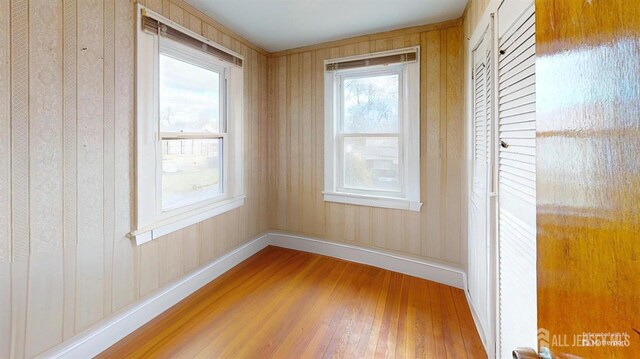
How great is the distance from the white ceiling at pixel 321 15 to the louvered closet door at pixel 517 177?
1110mm

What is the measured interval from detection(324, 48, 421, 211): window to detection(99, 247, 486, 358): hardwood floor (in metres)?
0.86

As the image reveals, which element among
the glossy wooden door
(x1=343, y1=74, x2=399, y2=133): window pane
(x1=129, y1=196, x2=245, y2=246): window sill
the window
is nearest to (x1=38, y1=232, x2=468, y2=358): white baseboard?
(x1=129, y1=196, x2=245, y2=246): window sill

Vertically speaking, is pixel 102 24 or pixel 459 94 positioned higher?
pixel 102 24

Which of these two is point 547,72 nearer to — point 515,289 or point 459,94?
point 515,289

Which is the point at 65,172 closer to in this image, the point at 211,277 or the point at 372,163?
the point at 211,277

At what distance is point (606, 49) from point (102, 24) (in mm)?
2308

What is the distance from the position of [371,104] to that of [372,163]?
63 centimetres

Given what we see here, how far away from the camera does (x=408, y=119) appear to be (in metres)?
2.69

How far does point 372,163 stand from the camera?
116 inches

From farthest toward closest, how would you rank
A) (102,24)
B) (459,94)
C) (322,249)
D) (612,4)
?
(322,249), (459,94), (102,24), (612,4)

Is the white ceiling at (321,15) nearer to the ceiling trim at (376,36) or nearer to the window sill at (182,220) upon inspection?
the ceiling trim at (376,36)

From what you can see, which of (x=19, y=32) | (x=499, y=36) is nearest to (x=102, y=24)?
(x=19, y=32)

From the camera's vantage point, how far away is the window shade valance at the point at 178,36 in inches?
76.0

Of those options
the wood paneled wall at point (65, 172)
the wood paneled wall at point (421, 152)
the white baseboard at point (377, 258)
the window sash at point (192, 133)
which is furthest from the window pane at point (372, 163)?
the wood paneled wall at point (65, 172)
